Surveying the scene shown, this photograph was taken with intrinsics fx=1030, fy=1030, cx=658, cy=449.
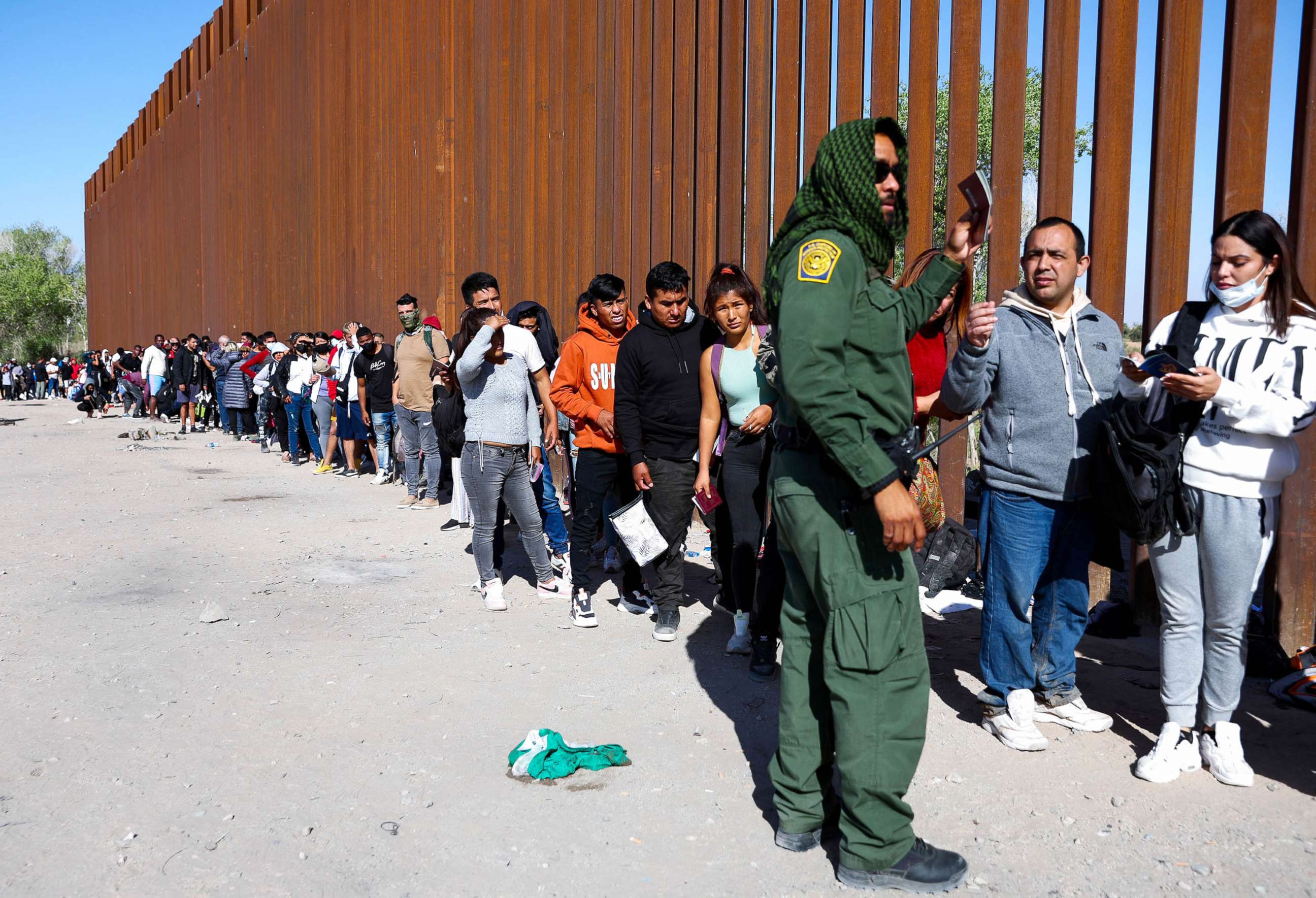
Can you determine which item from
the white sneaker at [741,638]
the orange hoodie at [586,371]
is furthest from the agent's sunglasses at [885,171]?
the orange hoodie at [586,371]

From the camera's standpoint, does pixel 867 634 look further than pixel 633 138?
No

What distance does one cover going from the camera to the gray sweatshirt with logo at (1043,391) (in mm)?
3795

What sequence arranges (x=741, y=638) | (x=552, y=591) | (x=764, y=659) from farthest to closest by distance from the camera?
(x=552, y=591)
(x=741, y=638)
(x=764, y=659)

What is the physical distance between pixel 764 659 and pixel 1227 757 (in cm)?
189

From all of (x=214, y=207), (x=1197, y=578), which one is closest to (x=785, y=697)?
(x=1197, y=578)

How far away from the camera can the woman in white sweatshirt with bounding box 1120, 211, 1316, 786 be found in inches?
133

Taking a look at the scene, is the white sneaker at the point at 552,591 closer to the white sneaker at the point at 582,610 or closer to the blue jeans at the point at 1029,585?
the white sneaker at the point at 582,610

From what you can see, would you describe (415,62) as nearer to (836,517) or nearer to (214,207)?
(836,517)

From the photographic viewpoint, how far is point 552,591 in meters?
6.43

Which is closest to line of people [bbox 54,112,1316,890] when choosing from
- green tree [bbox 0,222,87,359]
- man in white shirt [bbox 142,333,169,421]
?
man in white shirt [bbox 142,333,169,421]

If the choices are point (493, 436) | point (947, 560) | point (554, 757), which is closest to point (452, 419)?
point (493, 436)

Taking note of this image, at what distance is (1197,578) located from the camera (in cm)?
356

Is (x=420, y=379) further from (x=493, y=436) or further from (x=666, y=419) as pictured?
(x=666, y=419)

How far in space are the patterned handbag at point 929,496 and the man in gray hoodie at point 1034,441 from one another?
0.23 m
